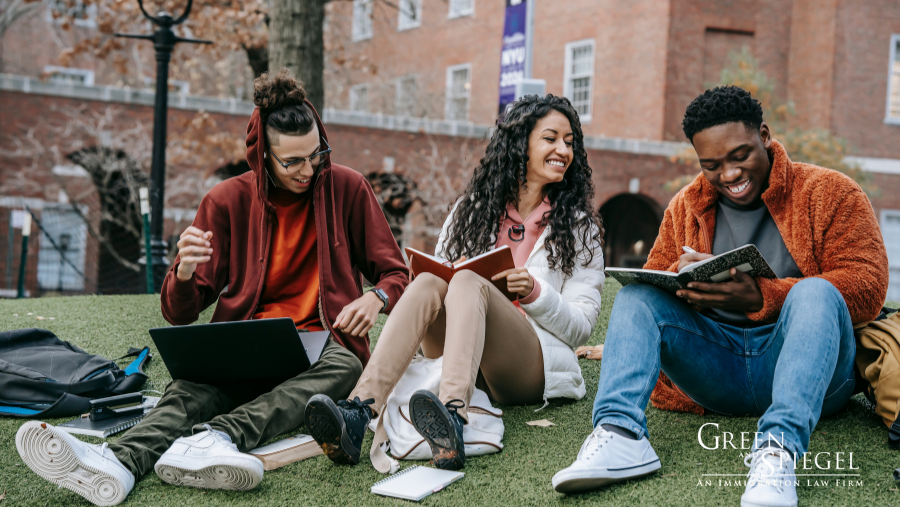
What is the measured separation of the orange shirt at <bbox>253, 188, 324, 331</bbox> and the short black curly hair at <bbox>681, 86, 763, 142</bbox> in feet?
5.56

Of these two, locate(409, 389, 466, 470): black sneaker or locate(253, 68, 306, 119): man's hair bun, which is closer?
locate(409, 389, 466, 470): black sneaker

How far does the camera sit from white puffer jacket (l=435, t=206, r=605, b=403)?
119 inches

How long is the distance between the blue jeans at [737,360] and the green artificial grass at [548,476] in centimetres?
16

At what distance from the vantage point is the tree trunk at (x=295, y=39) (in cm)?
681

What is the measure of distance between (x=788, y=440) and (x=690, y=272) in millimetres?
587

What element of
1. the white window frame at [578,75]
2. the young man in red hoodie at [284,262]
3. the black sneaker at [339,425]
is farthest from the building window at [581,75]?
the black sneaker at [339,425]

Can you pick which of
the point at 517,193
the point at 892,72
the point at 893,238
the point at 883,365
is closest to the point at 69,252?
the point at 517,193

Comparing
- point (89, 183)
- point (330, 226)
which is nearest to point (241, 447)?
point (330, 226)

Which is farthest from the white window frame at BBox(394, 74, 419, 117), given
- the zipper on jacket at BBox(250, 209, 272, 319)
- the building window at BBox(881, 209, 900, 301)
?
the zipper on jacket at BBox(250, 209, 272, 319)

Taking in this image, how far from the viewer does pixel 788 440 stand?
6.91 feet

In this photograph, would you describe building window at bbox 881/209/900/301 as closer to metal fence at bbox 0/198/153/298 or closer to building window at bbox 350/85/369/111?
building window at bbox 350/85/369/111

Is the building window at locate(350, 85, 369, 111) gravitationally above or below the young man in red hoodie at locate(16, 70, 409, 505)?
above

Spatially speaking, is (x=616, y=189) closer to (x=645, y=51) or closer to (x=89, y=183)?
(x=645, y=51)

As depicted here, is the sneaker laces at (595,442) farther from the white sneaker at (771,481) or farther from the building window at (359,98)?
the building window at (359,98)
